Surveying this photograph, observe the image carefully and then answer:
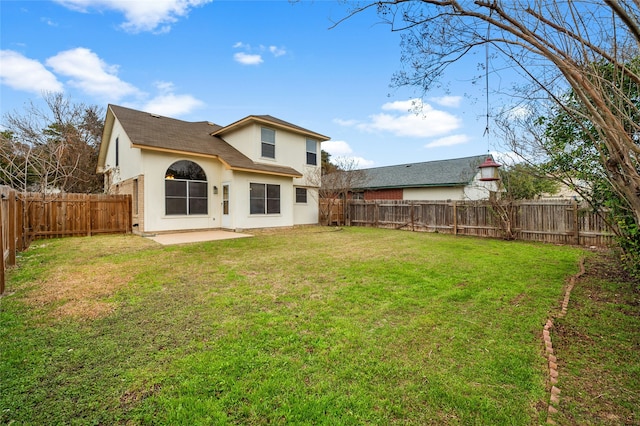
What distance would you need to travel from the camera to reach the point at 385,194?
2202cm

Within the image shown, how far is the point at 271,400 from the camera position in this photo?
6.74 feet

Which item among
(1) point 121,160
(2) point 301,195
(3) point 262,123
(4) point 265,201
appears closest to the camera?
(1) point 121,160

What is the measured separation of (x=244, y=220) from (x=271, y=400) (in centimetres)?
1135

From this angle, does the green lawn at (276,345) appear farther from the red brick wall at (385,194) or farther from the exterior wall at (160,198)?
the red brick wall at (385,194)

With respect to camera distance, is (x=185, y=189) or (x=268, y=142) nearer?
(x=185, y=189)

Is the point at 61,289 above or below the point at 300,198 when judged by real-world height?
below

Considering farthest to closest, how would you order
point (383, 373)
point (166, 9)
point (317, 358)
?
point (166, 9)
point (317, 358)
point (383, 373)

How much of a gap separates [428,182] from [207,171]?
46.0ft

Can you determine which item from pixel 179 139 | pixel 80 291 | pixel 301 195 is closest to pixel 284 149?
pixel 301 195

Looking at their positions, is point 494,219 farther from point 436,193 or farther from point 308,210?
point 308,210

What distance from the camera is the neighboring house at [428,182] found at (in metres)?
18.4

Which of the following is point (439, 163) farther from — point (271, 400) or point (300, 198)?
point (271, 400)

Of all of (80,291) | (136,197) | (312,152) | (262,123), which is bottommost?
(80,291)

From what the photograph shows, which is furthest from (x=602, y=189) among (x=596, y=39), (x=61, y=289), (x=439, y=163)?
(x=439, y=163)
